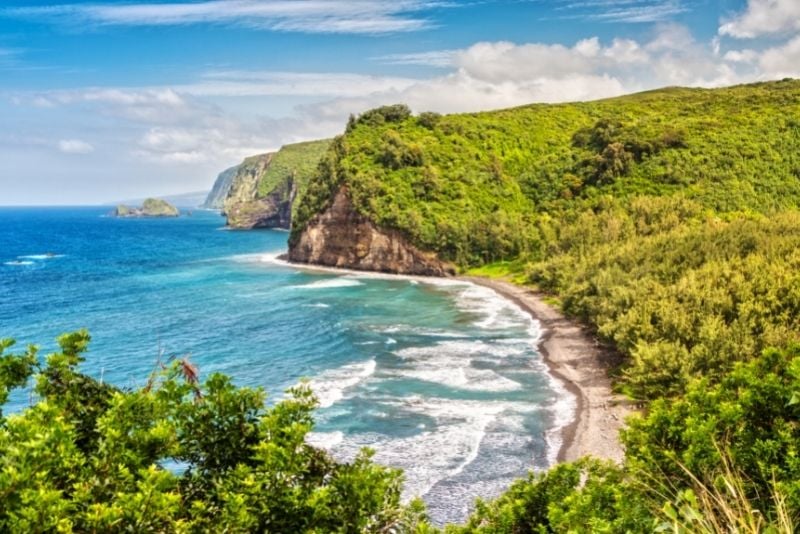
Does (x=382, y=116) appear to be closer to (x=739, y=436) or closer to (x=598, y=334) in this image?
(x=598, y=334)

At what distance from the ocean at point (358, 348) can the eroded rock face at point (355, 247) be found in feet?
19.0

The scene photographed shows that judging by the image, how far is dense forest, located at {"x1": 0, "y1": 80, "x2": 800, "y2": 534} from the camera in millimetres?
9992

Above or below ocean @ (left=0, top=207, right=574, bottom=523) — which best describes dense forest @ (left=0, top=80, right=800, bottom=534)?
above

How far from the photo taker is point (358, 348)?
194ft

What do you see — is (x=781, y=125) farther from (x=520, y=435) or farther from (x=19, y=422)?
(x=19, y=422)

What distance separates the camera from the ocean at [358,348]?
120ft

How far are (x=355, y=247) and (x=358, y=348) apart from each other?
5424cm

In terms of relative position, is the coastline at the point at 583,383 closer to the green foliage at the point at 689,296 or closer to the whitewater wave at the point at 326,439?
the green foliage at the point at 689,296

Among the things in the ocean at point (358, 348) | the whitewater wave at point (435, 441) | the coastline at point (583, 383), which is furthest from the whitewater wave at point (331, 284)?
the whitewater wave at point (435, 441)

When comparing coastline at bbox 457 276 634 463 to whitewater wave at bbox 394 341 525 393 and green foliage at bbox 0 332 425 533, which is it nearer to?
whitewater wave at bbox 394 341 525 393

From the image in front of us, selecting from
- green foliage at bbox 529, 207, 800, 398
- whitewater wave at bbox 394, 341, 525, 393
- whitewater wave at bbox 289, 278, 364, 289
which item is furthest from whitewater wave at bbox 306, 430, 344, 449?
whitewater wave at bbox 289, 278, 364, 289

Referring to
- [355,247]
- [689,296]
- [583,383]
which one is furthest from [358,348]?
[355,247]

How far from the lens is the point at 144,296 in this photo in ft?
282

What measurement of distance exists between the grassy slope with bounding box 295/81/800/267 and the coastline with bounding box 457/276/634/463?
30638mm
